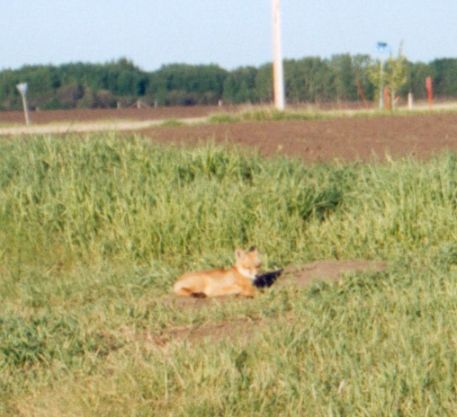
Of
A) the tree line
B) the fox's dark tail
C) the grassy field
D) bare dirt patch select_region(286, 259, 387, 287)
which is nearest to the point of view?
the grassy field

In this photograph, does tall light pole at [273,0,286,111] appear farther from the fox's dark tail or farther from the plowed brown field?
the fox's dark tail

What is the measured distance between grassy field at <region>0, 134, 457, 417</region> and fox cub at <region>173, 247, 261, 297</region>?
0.18m

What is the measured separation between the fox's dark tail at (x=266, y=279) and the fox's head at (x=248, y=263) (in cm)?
8

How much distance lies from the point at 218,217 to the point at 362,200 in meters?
1.52

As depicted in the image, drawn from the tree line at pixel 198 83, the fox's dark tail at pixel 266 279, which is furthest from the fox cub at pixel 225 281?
the tree line at pixel 198 83

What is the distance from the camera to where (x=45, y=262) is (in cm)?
1157

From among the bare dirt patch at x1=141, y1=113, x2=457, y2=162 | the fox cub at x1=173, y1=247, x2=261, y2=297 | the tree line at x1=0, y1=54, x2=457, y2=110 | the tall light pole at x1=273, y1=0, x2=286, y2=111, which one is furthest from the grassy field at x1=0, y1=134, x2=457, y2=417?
the tree line at x1=0, y1=54, x2=457, y2=110

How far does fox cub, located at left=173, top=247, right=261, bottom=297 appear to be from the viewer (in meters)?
8.95

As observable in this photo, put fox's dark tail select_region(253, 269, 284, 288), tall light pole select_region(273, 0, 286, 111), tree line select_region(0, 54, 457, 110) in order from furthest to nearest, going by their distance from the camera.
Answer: tree line select_region(0, 54, 457, 110) → tall light pole select_region(273, 0, 286, 111) → fox's dark tail select_region(253, 269, 284, 288)

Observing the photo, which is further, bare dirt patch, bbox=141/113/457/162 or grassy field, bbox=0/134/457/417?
bare dirt patch, bbox=141/113/457/162

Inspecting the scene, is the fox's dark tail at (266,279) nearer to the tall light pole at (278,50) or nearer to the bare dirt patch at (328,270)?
the bare dirt patch at (328,270)

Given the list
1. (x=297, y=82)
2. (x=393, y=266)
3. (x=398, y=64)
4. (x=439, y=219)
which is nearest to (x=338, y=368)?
(x=393, y=266)

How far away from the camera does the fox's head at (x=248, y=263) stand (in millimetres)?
8945

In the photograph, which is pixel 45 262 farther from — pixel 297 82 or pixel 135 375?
pixel 297 82
